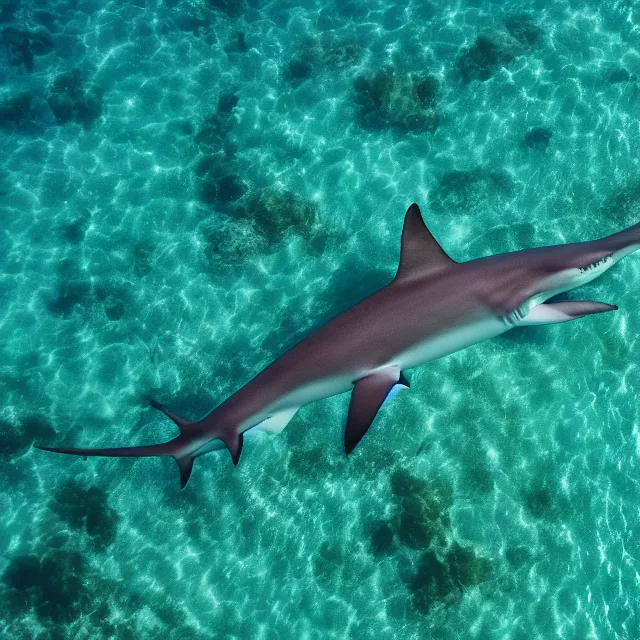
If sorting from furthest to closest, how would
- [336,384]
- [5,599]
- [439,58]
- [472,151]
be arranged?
[439,58], [472,151], [5,599], [336,384]

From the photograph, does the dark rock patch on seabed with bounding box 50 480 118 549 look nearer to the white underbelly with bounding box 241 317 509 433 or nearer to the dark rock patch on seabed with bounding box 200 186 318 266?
the dark rock patch on seabed with bounding box 200 186 318 266

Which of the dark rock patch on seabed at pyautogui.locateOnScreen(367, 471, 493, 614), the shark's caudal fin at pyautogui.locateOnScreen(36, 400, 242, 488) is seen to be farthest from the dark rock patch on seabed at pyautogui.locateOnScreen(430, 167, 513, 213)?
the shark's caudal fin at pyautogui.locateOnScreen(36, 400, 242, 488)

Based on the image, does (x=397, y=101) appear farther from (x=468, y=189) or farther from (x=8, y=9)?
(x=8, y=9)

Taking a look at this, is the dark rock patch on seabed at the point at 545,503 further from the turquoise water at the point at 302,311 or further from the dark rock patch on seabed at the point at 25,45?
the dark rock patch on seabed at the point at 25,45

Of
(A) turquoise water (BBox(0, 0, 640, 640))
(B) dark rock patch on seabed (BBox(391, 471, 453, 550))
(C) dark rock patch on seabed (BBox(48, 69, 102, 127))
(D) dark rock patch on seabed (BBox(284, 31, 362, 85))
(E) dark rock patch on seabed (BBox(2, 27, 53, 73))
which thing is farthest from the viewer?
(E) dark rock patch on seabed (BBox(2, 27, 53, 73))

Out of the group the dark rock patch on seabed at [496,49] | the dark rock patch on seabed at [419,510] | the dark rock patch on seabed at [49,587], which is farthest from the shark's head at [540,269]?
the dark rock patch on seabed at [49,587]

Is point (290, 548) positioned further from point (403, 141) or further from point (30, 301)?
point (403, 141)

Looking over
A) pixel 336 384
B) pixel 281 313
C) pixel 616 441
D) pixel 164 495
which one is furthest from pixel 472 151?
pixel 164 495
